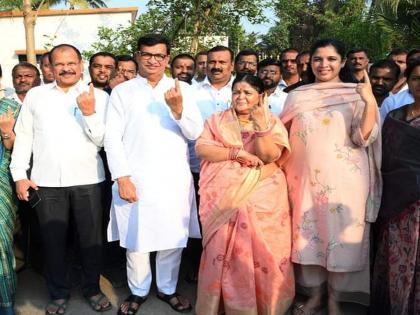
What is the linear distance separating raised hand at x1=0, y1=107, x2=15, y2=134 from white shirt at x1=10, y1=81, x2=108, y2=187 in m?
0.05

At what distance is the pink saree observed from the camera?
304 cm

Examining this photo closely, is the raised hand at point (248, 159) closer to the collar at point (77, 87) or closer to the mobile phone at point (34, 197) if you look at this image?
the collar at point (77, 87)

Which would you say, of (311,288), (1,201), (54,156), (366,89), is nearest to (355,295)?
(311,288)

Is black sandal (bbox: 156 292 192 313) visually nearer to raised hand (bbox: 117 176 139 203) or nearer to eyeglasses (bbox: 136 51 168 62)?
raised hand (bbox: 117 176 139 203)

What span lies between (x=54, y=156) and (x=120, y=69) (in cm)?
172

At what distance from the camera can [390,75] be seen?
3.98 m

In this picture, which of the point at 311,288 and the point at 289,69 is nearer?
the point at 311,288

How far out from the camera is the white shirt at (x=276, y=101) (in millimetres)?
4008

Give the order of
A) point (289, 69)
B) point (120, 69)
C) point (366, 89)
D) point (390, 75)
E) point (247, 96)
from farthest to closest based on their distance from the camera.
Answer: point (289, 69) < point (120, 69) < point (390, 75) < point (247, 96) < point (366, 89)

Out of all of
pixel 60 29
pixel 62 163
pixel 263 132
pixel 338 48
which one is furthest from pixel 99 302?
pixel 60 29

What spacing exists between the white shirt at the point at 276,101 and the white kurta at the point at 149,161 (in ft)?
3.27

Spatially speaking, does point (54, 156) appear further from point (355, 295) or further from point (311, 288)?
point (355, 295)

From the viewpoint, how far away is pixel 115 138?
3.22 meters

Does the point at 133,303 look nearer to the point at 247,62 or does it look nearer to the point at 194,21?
the point at 247,62
